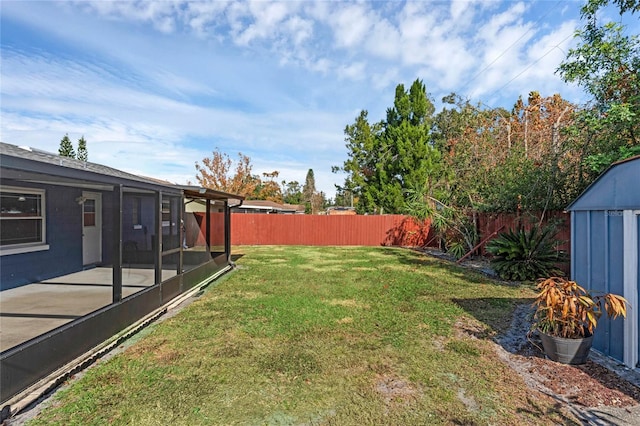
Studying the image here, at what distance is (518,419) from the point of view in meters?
2.36

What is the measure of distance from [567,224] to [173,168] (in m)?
26.1

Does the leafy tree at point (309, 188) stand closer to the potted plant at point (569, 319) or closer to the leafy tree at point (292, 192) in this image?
the leafy tree at point (292, 192)

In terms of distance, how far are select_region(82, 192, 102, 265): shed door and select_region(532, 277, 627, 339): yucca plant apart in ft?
28.0

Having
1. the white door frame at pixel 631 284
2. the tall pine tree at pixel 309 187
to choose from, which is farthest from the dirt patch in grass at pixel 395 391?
the tall pine tree at pixel 309 187

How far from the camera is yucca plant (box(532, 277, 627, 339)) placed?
121 inches

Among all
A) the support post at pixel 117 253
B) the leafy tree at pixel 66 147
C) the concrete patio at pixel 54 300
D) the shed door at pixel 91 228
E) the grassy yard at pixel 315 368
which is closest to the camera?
the grassy yard at pixel 315 368

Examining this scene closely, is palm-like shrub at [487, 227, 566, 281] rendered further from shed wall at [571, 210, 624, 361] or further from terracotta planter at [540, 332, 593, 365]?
terracotta planter at [540, 332, 593, 365]

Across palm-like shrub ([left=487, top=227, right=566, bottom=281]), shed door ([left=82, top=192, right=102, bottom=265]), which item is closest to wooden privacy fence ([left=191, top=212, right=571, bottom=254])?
palm-like shrub ([left=487, top=227, right=566, bottom=281])

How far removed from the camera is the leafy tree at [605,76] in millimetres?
6241

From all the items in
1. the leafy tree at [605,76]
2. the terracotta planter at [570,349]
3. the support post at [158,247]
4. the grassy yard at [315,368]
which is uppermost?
the leafy tree at [605,76]

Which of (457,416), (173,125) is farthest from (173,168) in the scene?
(457,416)

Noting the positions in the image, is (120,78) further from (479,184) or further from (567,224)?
(567,224)

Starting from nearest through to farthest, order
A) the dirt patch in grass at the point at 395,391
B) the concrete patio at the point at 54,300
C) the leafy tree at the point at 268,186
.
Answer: the dirt patch in grass at the point at 395,391, the concrete patio at the point at 54,300, the leafy tree at the point at 268,186

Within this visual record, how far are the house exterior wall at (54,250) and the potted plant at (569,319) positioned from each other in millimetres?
7292
